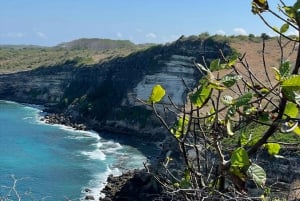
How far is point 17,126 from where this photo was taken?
5391 cm

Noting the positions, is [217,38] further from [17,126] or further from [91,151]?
[17,126]

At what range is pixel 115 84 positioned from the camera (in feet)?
200

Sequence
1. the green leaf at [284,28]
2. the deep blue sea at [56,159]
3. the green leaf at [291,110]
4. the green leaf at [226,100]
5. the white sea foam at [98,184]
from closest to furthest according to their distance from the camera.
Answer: the green leaf at [226,100] < the green leaf at [291,110] < the green leaf at [284,28] < the white sea foam at [98,184] < the deep blue sea at [56,159]

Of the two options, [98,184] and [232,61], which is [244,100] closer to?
[232,61]

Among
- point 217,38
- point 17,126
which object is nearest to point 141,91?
point 217,38

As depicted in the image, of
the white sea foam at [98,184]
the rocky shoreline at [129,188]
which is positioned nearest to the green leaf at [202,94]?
the rocky shoreline at [129,188]

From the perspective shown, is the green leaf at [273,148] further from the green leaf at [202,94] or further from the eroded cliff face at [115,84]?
the eroded cliff face at [115,84]

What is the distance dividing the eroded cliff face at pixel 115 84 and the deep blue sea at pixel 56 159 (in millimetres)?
4758

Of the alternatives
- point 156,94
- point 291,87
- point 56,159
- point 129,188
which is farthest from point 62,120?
point 291,87

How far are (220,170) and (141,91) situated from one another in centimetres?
5148

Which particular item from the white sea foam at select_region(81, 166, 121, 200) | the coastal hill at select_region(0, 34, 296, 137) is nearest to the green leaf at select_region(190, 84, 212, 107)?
the white sea foam at select_region(81, 166, 121, 200)

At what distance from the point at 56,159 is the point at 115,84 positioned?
22891 millimetres

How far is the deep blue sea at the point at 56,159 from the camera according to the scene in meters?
30.5

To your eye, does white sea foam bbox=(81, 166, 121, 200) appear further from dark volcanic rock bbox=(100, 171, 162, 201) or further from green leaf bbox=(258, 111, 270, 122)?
green leaf bbox=(258, 111, 270, 122)
